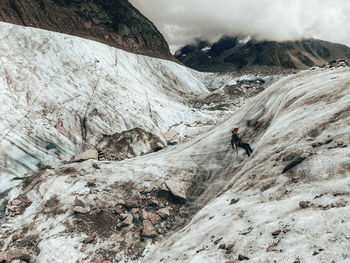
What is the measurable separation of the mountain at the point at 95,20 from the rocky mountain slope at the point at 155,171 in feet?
39.5

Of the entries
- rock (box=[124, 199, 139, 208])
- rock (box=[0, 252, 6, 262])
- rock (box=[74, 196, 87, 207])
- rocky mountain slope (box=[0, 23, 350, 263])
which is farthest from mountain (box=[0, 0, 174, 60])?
rock (box=[124, 199, 139, 208])

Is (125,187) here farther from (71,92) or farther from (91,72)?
(91,72)

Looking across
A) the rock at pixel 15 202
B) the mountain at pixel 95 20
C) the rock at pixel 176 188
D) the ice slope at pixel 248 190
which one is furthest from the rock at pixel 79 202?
the mountain at pixel 95 20

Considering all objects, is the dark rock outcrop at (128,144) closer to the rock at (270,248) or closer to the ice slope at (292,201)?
the ice slope at (292,201)

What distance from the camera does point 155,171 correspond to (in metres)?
15.7

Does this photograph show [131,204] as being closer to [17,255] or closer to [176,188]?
[176,188]

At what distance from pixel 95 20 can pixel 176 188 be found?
2158 inches

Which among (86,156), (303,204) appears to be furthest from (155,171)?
(303,204)

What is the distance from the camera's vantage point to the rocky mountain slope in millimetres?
5996

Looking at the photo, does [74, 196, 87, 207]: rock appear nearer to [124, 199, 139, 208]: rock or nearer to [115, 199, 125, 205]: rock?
[115, 199, 125, 205]: rock

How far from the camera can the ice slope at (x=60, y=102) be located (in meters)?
20.2

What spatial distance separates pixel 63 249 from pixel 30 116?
52.1ft

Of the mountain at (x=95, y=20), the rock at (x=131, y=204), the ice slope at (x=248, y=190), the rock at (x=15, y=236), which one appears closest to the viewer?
the ice slope at (x=248, y=190)

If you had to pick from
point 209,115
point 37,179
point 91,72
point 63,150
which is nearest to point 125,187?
point 37,179
